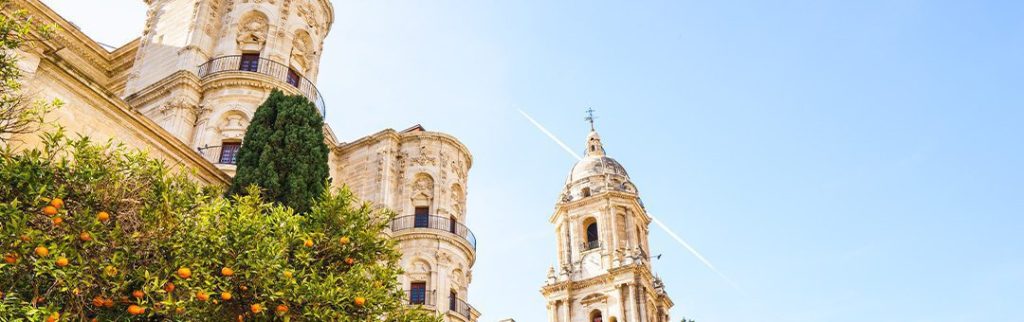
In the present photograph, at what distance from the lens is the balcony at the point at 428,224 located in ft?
84.6

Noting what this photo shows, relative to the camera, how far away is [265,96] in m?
23.7

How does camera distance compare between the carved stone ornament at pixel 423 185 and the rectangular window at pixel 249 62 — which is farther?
the carved stone ornament at pixel 423 185

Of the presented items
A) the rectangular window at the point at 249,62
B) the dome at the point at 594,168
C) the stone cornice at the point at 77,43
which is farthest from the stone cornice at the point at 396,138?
the dome at the point at 594,168

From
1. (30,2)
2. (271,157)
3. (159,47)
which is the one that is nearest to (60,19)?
(30,2)

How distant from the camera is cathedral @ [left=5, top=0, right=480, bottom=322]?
75.8ft

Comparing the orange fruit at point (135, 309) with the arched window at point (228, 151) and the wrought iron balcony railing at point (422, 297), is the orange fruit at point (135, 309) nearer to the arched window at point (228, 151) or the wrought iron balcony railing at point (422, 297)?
the arched window at point (228, 151)

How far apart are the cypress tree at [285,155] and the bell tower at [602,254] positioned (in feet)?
90.9

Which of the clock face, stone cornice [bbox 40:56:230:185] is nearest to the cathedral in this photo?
stone cornice [bbox 40:56:230:185]

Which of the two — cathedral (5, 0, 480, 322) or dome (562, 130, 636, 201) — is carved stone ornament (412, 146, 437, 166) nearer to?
cathedral (5, 0, 480, 322)

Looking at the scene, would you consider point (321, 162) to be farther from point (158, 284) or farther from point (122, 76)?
point (122, 76)

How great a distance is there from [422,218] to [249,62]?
7.50 m

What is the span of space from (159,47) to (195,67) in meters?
2.59

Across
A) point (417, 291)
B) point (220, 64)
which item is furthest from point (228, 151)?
point (417, 291)

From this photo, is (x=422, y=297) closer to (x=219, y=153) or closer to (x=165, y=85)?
(x=219, y=153)
